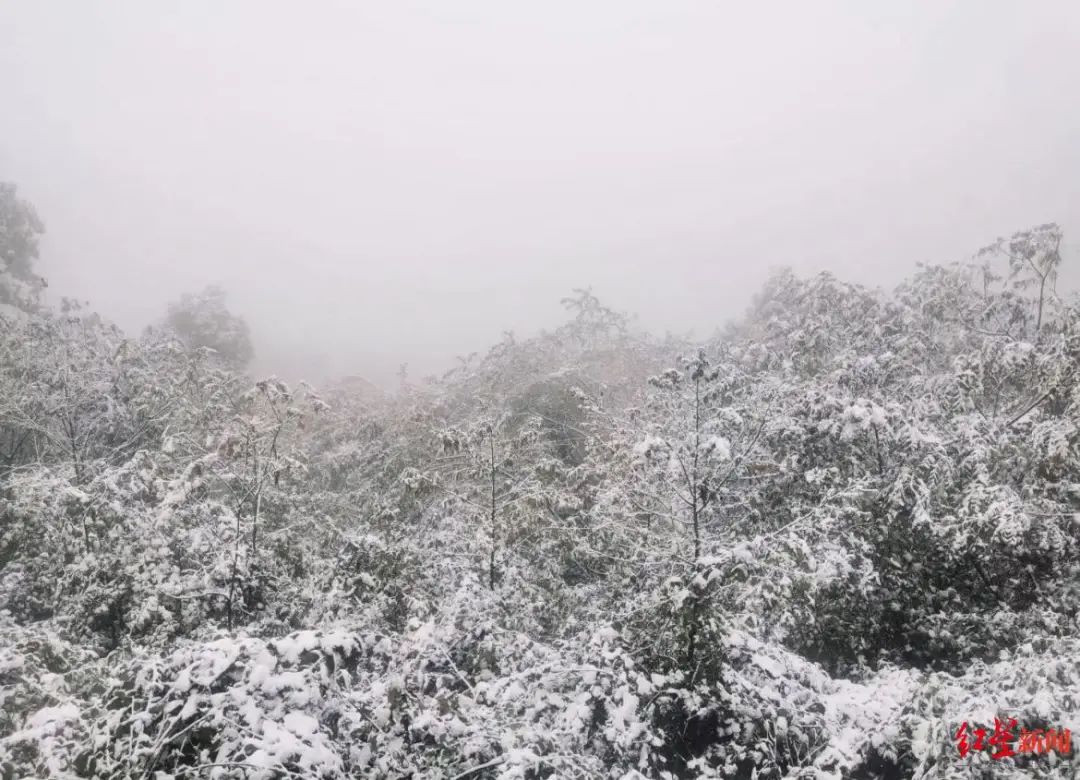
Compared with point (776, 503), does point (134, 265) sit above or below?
above

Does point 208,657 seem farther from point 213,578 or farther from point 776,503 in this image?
point 776,503

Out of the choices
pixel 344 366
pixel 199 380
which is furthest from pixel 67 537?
pixel 344 366

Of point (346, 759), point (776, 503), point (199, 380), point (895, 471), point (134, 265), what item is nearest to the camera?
point (346, 759)

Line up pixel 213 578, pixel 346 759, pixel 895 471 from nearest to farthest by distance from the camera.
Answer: pixel 346 759
pixel 213 578
pixel 895 471

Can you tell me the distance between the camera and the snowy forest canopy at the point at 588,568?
355 cm

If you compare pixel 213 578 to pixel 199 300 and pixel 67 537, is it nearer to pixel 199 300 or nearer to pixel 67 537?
pixel 67 537

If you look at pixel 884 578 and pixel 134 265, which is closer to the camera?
pixel 884 578

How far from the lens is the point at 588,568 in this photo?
34.4 feet

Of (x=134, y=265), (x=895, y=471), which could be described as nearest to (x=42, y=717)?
(x=895, y=471)

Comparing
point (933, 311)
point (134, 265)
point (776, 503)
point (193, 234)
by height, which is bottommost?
point (776, 503)

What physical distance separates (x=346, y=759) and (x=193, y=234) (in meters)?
81.2

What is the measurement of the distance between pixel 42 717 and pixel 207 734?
3.55 ft

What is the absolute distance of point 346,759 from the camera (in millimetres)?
3494

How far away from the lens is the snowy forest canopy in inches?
140
